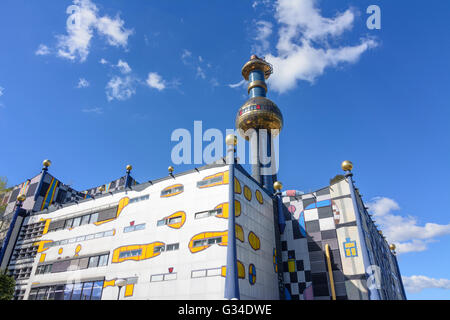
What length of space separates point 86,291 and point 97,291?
1.43 meters

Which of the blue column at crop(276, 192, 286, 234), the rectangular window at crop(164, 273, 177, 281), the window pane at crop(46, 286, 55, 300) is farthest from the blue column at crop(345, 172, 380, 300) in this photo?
the window pane at crop(46, 286, 55, 300)

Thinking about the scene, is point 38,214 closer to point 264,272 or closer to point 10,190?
point 10,190

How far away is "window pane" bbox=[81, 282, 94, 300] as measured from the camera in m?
26.5

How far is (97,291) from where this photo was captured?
2620 cm

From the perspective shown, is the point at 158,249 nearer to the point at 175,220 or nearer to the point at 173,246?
the point at 173,246

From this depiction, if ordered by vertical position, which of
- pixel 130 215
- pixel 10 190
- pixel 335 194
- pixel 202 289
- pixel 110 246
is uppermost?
pixel 10 190

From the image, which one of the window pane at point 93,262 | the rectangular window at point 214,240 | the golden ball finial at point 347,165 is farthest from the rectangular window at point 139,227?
the golden ball finial at point 347,165

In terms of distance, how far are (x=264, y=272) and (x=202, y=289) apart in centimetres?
631

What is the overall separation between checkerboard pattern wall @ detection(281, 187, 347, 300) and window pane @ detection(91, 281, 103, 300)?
1627 centimetres

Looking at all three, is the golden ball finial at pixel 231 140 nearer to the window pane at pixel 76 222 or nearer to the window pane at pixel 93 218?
the window pane at pixel 93 218

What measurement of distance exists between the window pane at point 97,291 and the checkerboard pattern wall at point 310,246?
1627 centimetres

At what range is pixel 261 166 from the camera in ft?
151
